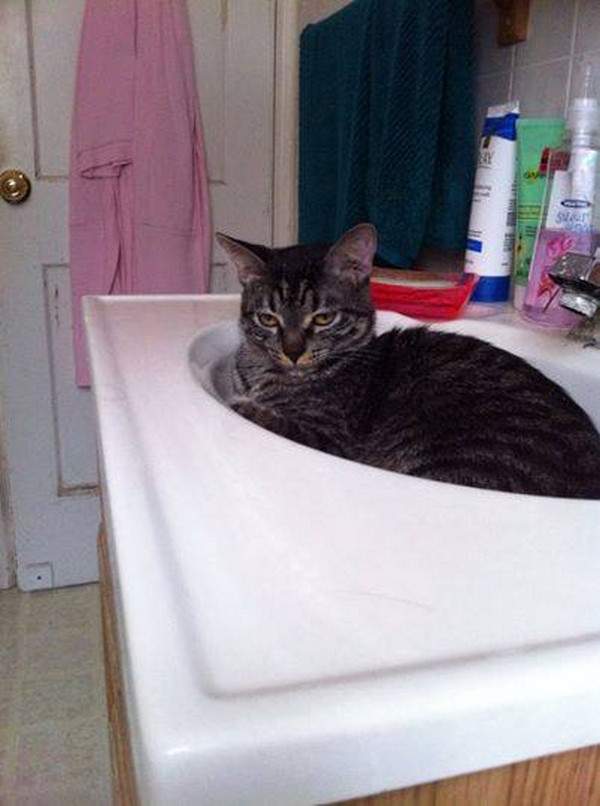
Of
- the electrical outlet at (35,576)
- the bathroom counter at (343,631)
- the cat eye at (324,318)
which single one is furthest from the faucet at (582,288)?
the electrical outlet at (35,576)

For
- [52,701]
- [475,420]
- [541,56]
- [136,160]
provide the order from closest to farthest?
1. [475,420]
2. [541,56]
3. [52,701]
4. [136,160]

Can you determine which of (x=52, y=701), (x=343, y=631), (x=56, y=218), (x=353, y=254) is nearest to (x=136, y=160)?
(x=56, y=218)

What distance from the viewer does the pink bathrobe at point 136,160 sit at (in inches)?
58.2

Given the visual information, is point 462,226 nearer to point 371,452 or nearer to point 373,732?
point 371,452

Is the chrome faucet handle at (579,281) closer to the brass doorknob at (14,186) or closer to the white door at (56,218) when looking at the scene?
the white door at (56,218)

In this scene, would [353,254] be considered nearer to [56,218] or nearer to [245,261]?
[245,261]

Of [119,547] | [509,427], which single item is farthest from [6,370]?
[119,547]

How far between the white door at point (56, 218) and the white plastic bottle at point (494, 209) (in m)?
0.86

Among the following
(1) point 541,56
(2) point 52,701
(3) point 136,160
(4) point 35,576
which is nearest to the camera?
(1) point 541,56

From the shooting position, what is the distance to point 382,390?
774mm

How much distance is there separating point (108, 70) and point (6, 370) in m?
0.71

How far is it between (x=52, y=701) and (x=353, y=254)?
1.11 m

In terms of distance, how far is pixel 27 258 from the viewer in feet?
5.21

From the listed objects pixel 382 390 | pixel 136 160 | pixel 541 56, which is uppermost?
pixel 541 56
